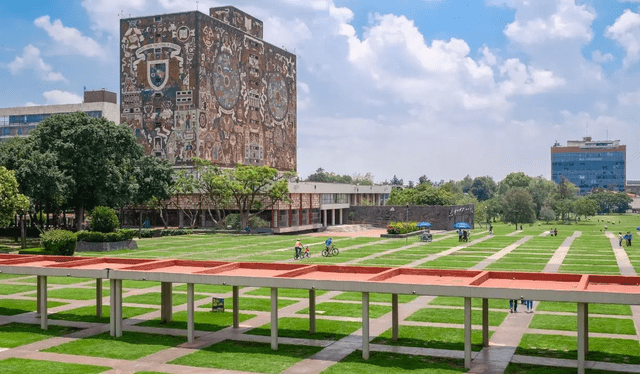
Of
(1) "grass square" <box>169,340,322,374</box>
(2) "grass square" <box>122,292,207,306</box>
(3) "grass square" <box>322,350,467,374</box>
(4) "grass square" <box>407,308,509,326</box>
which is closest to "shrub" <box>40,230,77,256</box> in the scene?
(2) "grass square" <box>122,292,207,306</box>

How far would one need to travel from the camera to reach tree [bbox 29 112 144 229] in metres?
72.2

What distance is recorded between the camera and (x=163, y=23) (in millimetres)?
107188

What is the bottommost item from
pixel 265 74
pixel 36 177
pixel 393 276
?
pixel 393 276

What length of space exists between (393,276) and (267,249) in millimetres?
41377

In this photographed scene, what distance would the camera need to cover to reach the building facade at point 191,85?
345 ft

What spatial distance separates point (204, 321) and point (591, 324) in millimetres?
18478

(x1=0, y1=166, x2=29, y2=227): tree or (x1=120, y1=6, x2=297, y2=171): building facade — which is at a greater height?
(x1=120, y1=6, x2=297, y2=171): building facade

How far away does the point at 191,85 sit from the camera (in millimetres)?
104688

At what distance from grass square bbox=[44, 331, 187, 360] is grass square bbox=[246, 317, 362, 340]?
3.96 meters

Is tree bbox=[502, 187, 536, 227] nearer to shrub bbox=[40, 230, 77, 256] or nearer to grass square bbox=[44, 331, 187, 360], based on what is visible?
shrub bbox=[40, 230, 77, 256]

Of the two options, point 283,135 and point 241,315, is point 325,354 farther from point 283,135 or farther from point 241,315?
point 283,135

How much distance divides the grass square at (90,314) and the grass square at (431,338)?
13.4 meters

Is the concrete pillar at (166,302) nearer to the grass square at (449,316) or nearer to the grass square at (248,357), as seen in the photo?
the grass square at (248,357)

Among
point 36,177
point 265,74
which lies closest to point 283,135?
point 265,74
